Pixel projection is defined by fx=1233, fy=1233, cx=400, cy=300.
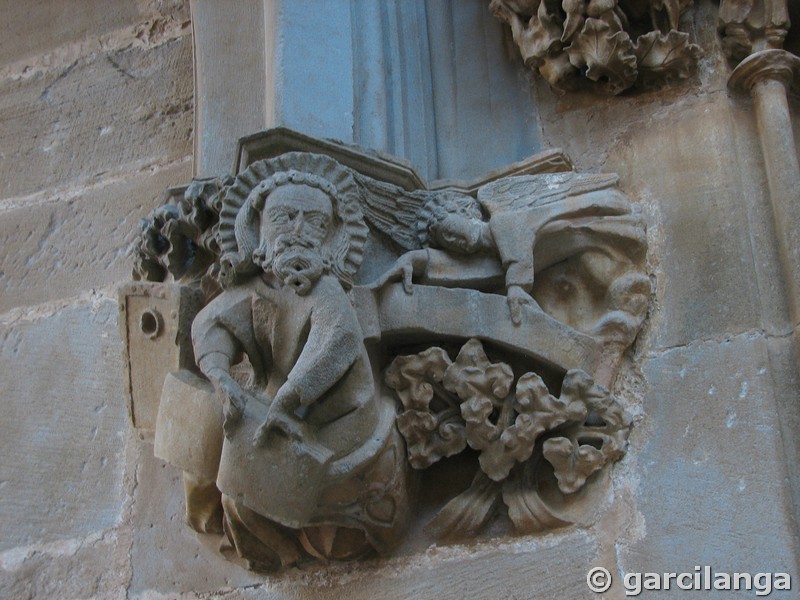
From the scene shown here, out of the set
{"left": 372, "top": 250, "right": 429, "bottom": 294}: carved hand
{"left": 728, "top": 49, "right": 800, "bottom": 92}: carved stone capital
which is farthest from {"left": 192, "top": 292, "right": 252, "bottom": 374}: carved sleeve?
{"left": 728, "top": 49, "right": 800, "bottom": 92}: carved stone capital

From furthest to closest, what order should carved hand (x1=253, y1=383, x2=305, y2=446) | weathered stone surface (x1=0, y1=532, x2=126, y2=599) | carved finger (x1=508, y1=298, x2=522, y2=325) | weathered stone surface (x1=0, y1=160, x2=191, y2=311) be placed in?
weathered stone surface (x1=0, y1=160, x2=191, y2=311), weathered stone surface (x1=0, y1=532, x2=126, y2=599), carved finger (x1=508, y1=298, x2=522, y2=325), carved hand (x1=253, y1=383, x2=305, y2=446)

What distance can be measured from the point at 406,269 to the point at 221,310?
1.10 feet

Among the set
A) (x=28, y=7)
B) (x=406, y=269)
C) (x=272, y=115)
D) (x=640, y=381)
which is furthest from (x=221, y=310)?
(x=28, y=7)

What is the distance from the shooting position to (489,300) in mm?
2135

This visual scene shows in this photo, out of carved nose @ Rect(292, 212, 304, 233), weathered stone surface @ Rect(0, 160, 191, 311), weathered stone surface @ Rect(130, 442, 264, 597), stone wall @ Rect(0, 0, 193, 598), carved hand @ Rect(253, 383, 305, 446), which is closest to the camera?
carved hand @ Rect(253, 383, 305, 446)

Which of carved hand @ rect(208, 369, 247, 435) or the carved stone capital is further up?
the carved stone capital

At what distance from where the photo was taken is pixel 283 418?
6.16 feet

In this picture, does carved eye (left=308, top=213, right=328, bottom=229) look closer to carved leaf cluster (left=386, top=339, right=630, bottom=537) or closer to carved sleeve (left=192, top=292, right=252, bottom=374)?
carved sleeve (left=192, top=292, right=252, bottom=374)

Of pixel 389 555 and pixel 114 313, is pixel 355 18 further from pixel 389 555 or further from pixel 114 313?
pixel 389 555

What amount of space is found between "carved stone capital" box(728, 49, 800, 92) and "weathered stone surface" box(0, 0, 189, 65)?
4.68 ft

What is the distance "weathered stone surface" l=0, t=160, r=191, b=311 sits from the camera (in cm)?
280

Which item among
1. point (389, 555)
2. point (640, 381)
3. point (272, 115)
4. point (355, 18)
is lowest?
point (389, 555)

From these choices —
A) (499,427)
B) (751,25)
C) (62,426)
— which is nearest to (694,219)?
(751,25)

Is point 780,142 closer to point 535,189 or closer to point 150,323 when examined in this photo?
point 535,189
